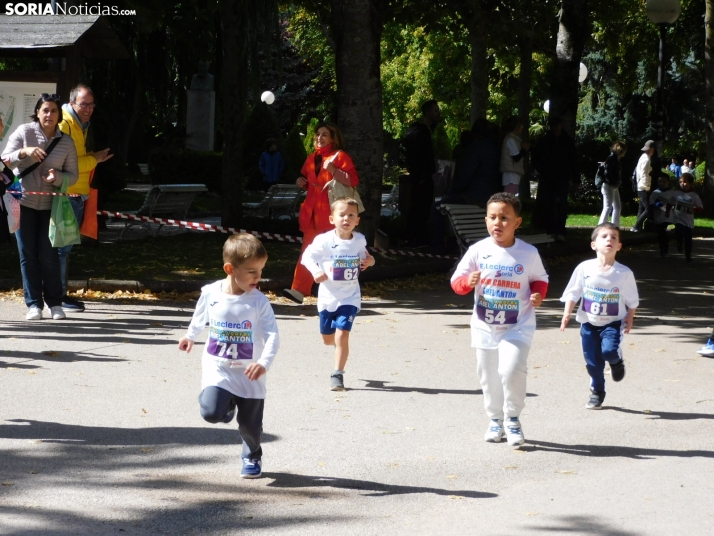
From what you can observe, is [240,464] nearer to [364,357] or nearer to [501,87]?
[364,357]

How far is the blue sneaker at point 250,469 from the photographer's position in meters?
5.57

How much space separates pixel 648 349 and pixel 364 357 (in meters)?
2.52

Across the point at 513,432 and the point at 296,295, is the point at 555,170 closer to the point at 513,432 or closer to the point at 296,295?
the point at 296,295

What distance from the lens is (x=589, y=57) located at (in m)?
58.3

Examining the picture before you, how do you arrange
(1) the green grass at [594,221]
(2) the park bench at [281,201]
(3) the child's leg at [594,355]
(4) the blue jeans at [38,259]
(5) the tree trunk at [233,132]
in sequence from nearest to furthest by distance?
(3) the child's leg at [594,355], (4) the blue jeans at [38,259], (5) the tree trunk at [233,132], (2) the park bench at [281,201], (1) the green grass at [594,221]

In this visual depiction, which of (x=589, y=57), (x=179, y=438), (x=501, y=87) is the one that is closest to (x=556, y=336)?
(x=179, y=438)

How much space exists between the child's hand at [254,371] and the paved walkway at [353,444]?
21.5 inches

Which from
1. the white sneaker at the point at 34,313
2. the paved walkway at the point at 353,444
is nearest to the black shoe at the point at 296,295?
the paved walkway at the point at 353,444

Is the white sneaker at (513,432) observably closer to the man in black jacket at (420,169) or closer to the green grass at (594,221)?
the man in black jacket at (420,169)

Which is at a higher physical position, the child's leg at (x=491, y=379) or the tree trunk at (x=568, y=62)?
the tree trunk at (x=568, y=62)

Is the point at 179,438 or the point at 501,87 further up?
the point at 501,87

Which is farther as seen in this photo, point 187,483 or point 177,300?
point 177,300

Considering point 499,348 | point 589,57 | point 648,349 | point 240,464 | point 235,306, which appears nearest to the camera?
point 235,306

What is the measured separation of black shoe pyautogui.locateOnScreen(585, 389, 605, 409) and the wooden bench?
6568 millimetres
